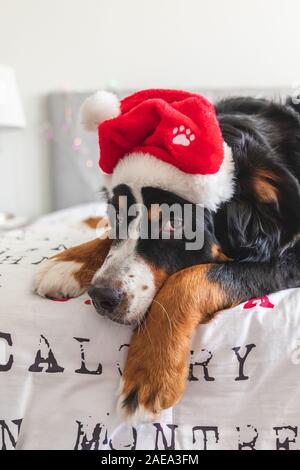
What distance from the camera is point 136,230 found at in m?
0.99

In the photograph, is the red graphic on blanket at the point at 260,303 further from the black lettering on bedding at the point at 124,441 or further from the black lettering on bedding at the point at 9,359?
the black lettering on bedding at the point at 9,359

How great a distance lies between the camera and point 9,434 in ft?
2.90

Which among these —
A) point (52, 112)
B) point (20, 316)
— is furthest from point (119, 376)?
point (52, 112)

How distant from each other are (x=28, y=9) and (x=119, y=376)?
3.18 meters

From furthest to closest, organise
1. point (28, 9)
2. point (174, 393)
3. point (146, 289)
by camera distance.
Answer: point (28, 9) → point (146, 289) → point (174, 393)

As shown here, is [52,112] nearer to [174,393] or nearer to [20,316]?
[20,316]

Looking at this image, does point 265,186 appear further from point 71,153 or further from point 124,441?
point 71,153

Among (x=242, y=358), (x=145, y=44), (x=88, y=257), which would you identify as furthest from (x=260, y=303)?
(x=145, y=44)

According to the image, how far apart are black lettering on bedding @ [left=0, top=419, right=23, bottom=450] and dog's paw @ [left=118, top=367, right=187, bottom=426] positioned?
0.24 metres

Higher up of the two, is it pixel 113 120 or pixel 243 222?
pixel 113 120

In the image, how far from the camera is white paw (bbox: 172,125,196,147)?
878mm

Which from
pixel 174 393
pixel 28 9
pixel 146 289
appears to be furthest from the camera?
pixel 28 9

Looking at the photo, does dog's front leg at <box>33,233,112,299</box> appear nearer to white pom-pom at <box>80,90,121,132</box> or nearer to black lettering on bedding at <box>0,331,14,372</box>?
black lettering on bedding at <box>0,331,14,372</box>

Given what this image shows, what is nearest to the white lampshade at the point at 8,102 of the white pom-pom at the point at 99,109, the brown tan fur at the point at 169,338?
the white pom-pom at the point at 99,109
